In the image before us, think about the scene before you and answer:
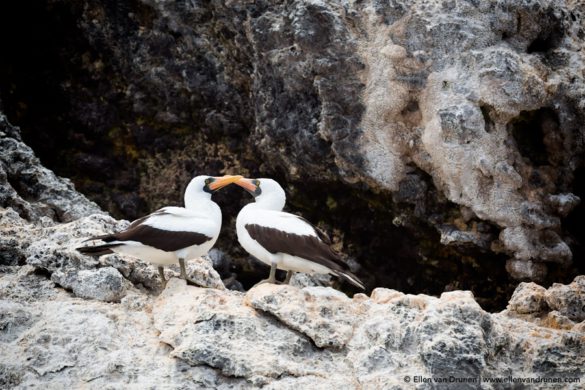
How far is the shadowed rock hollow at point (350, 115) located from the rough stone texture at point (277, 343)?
8.43 ft

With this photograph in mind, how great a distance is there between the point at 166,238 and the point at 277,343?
1464 mm

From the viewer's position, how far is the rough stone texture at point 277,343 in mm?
5395

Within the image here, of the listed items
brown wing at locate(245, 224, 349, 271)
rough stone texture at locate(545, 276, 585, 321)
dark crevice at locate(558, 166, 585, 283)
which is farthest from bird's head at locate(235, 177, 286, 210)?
dark crevice at locate(558, 166, 585, 283)

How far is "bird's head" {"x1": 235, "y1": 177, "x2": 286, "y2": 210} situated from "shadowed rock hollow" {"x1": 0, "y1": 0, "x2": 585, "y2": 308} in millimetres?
1611

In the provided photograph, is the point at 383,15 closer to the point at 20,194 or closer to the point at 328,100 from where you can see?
the point at 328,100

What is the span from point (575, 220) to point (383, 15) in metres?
3.04

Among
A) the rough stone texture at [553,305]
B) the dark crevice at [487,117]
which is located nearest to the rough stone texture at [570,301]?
the rough stone texture at [553,305]

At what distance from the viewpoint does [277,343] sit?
18.7 ft

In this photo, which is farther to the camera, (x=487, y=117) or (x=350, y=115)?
(x=350, y=115)

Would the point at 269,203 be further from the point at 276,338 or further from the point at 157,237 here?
the point at 276,338

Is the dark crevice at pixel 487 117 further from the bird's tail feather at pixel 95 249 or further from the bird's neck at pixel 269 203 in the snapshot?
the bird's tail feather at pixel 95 249

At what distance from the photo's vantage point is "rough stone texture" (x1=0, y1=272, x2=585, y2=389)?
5.39 meters

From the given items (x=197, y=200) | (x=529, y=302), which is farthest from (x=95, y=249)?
(x=529, y=302)

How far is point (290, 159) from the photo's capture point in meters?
9.59
